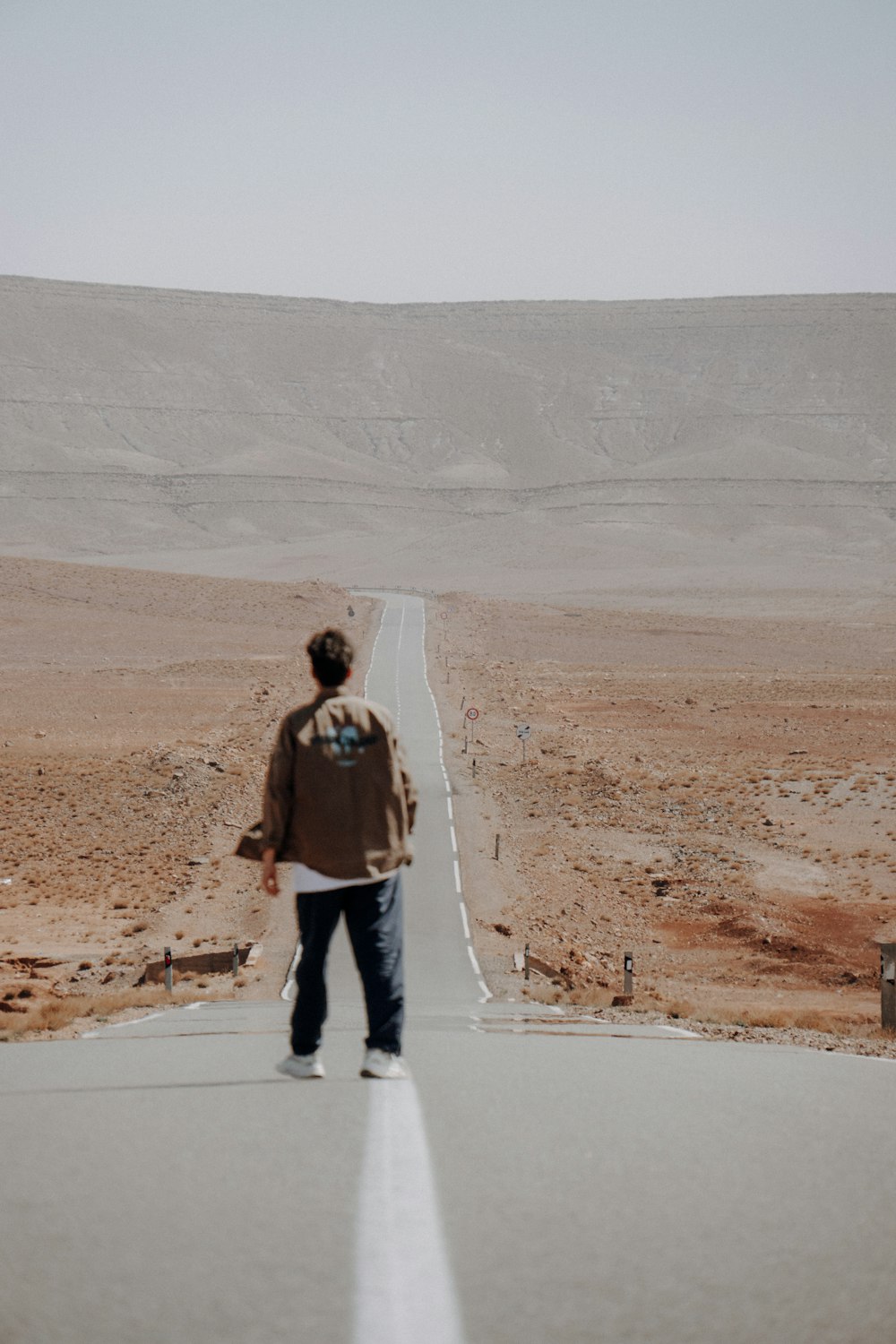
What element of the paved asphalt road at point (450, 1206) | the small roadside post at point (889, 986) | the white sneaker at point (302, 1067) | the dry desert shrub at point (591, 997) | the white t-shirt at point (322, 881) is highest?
the white t-shirt at point (322, 881)

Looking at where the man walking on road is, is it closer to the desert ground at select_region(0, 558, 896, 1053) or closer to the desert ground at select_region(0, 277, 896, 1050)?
the desert ground at select_region(0, 558, 896, 1053)

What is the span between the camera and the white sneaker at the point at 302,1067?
238 inches

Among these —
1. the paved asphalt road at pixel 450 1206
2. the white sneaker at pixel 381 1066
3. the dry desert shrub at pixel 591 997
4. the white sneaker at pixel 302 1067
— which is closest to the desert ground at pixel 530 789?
the dry desert shrub at pixel 591 997

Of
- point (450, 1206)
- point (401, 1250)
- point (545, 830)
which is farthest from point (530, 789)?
point (401, 1250)

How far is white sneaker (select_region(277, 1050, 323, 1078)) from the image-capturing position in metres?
6.04

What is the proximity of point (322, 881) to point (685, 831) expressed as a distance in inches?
1190

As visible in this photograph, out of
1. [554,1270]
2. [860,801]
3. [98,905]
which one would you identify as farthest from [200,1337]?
[860,801]

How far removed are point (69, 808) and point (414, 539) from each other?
147 metres

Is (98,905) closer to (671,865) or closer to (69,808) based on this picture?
(69,808)

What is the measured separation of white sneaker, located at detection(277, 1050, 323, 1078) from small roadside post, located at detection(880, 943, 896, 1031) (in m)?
9.50

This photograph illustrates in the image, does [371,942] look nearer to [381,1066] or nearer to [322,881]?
[322,881]

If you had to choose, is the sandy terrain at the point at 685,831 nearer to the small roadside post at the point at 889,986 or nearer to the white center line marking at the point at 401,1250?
the small roadside post at the point at 889,986

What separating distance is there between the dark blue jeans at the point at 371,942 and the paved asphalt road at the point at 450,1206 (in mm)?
292

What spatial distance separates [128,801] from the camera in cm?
3625
